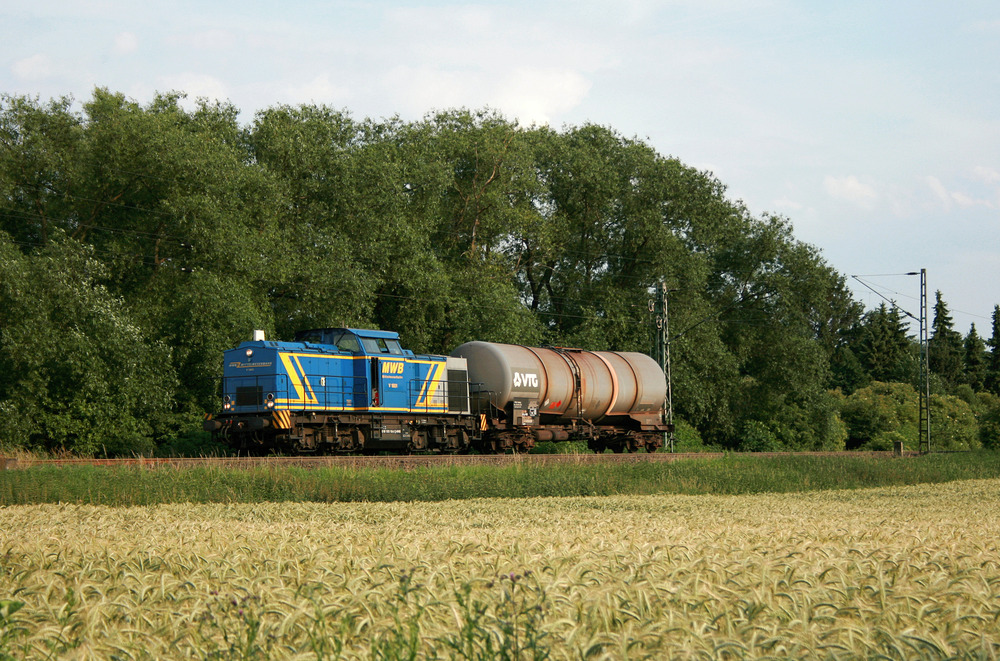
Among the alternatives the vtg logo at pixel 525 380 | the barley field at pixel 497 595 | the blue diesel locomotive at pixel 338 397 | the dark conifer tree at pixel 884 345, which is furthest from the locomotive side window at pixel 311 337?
the dark conifer tree at pixel 884 345

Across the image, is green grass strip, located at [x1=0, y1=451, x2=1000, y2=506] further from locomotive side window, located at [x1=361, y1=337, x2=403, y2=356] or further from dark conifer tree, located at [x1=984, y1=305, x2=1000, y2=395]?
dark conifer tree, located at [x1=984, y1=305, x2=1000, y2=395]

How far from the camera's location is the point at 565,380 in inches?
1302

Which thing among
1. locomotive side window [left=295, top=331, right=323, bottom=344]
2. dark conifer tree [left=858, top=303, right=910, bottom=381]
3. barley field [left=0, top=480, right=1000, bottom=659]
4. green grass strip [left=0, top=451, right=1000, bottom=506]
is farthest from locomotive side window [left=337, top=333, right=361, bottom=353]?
dark conifer tree [left=858, top=303, right=910, bottom=381]

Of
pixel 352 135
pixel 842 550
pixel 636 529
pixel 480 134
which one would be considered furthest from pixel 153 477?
pixel 480 134

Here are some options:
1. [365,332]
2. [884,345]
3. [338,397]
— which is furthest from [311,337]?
[884,345]

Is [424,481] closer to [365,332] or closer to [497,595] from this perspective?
[365,332]

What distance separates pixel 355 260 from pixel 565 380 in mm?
11466

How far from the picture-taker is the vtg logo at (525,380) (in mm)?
31406

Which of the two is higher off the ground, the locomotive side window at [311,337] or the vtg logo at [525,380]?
the locomotive side window at [311,337]

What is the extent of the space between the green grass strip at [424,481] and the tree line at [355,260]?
13.8 metres

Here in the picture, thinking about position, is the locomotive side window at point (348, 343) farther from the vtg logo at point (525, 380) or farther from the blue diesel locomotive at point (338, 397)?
the vtg logo at point (525, 380)

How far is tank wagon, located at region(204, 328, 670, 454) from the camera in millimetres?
27094

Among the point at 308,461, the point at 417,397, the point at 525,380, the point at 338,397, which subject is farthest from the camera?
the point at 525,380

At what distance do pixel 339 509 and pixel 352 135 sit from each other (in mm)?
35740
